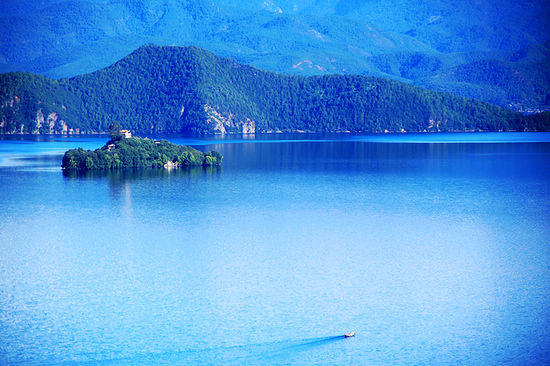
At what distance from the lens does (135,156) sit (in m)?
87.4

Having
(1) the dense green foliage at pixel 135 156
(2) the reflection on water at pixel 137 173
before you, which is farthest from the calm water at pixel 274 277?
(1) the dense green foliage at pixel 135 156

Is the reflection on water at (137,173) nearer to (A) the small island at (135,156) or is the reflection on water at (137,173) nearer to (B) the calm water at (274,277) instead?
(A) the small island at (135,156)

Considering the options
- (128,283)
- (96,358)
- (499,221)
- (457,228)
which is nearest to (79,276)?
(128,283)

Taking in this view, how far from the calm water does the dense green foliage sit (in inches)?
927

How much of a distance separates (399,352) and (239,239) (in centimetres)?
1716

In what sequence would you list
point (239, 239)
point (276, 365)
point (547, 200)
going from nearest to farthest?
point (276, 365) < point (239, 239) < point (547, 200)

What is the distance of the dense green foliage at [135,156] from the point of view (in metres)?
84.6

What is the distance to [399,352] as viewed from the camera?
23797 millimetres

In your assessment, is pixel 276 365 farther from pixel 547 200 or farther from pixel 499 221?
pixel 547 200

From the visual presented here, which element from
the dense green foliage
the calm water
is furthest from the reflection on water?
the calm water

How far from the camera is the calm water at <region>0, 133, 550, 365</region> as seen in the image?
79.3 ft

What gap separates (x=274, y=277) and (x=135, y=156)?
192ft

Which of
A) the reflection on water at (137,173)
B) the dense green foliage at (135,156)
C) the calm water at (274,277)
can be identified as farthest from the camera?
the dense green foliage at (135,156)

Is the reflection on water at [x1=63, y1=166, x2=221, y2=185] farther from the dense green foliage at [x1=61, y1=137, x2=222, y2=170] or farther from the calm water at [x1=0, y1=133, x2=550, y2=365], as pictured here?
the calm water at [x1=0, y1=133, x2=550, y2=365]
